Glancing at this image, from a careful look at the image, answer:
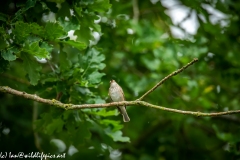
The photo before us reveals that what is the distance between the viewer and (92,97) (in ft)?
12.2

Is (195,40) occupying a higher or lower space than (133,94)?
higher

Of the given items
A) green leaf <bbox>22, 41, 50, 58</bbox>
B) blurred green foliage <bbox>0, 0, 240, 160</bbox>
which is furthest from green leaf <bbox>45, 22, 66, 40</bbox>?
green leaf <bbox>22, 41, 50, 58</bbox>

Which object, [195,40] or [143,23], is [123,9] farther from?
[195,40]

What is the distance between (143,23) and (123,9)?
0.50m

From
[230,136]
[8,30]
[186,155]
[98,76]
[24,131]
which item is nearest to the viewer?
[8,30]

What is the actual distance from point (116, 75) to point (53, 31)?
2819mm

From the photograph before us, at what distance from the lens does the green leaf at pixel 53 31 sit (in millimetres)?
3122

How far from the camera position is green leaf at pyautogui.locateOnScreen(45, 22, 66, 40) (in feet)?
10.2

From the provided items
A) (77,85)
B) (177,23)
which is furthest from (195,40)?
(77,85)

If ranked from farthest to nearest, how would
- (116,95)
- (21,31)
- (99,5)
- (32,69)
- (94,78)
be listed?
(116,95)
(99,5)
(94,78)
(32,69)
(21,31)

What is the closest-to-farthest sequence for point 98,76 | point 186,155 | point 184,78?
point 98,76 < point 184,78 < point 186,155

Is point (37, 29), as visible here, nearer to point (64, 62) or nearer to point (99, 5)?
point (64, 62)

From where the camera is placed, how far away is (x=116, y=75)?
5898 mm

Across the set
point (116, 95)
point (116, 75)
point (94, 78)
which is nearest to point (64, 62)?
point (94, 78)
